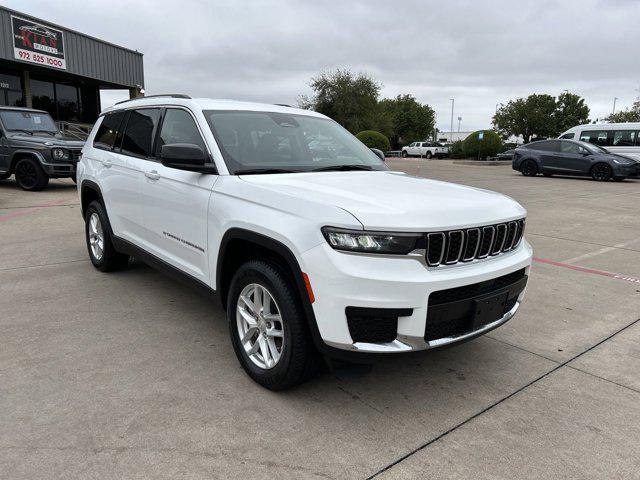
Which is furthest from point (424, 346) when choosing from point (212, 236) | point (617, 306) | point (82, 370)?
point (617, 306)

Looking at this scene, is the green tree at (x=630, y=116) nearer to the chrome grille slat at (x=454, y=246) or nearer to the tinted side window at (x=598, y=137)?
the tinted side window at (x=598, y=137)

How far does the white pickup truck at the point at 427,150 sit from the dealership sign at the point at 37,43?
31.2m

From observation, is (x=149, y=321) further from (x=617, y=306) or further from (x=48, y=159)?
(x=48, y=159)

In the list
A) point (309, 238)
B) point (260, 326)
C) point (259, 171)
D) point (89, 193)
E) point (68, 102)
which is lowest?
point (260, 326)

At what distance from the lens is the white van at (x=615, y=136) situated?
21.5m

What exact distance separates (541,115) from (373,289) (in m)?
74.1

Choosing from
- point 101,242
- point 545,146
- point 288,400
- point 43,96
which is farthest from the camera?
point 43,96

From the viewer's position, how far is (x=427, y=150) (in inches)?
1810

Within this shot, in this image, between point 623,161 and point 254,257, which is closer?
point 254,257

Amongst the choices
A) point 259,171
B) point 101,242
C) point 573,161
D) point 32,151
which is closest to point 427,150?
point 573,161

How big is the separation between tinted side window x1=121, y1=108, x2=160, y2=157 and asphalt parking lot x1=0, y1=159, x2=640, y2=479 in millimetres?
1351

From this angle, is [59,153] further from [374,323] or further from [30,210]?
[374,323]

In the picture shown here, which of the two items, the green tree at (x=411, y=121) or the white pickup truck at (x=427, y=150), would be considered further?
the green tree at (x=411, y=121)

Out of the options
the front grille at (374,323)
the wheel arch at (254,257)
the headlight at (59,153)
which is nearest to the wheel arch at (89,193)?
the wheel arch at (254,257)
